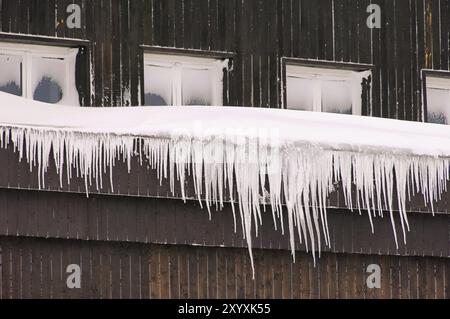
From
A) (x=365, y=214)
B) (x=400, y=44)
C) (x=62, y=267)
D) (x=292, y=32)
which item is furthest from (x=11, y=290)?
(x=400, y=44)

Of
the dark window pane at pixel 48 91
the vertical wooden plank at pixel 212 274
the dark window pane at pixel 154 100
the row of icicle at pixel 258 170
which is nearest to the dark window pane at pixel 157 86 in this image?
the dark window pane at pixel 154 100

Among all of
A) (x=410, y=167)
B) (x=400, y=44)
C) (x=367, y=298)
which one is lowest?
(x=367, y=298)

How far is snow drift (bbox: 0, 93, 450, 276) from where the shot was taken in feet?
47.2

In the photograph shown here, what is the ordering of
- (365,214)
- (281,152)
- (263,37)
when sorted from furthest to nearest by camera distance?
(263,37) → (365,214) → (281,152)

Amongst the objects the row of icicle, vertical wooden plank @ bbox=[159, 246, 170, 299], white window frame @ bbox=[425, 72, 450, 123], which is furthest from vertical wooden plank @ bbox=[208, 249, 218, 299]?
white window frame @ bbox=[425, 72, 450, 123]

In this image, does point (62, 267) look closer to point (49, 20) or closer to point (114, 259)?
point (114, 259)

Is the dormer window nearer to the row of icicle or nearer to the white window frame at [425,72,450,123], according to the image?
the white window frame at [425,72,450,123]

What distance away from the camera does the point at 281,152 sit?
14.8 m

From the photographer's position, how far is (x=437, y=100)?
63.1 feet

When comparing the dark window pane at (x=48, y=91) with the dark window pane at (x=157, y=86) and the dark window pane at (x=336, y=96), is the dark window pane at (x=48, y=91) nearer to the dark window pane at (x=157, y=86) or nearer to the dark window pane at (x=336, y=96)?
the dark window pane at (x=157, y=86)

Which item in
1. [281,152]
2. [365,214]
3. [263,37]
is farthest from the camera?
[263,37]

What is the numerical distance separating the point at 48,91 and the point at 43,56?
0.39m

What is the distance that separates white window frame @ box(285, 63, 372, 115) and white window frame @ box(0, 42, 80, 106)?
2.68 metres

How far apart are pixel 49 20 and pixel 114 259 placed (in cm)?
299
